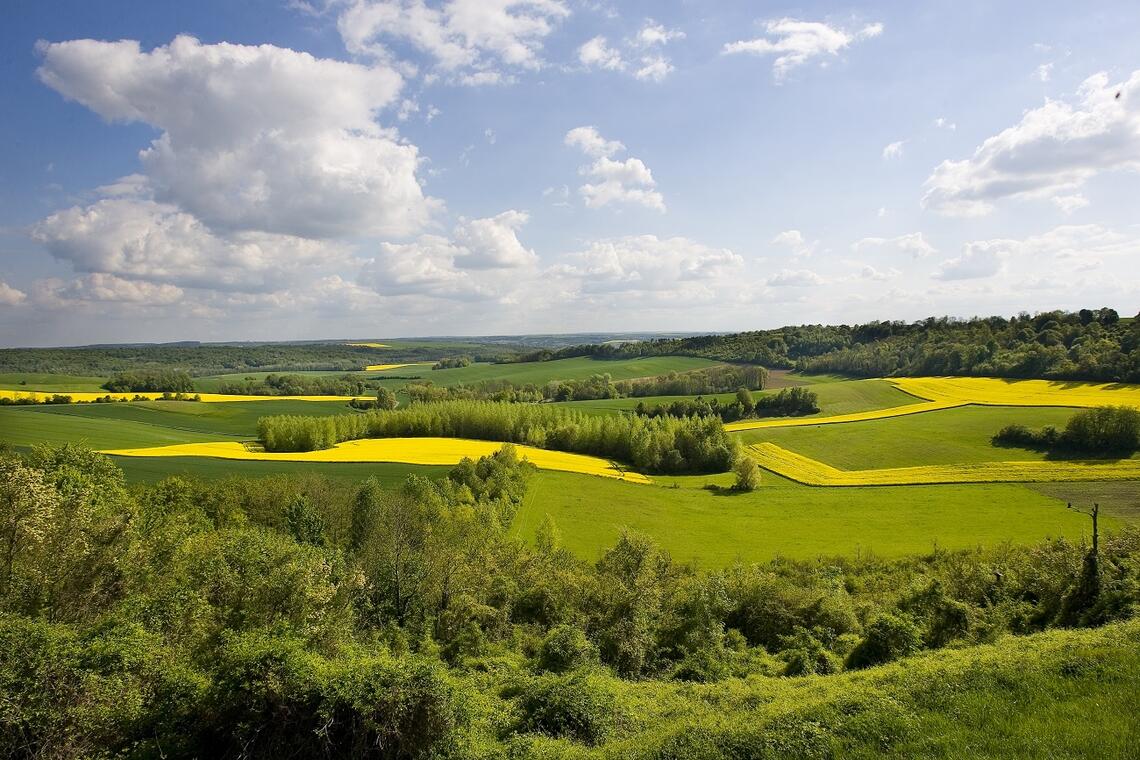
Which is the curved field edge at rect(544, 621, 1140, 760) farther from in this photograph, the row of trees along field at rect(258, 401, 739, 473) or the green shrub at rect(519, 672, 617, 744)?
the row of trees along field at rect(258, 401, 739, 473)

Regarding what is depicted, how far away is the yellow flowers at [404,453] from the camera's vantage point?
197ft

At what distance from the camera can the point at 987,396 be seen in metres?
85.4

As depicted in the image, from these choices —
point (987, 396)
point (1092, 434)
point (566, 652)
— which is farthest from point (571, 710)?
point (987, 396)

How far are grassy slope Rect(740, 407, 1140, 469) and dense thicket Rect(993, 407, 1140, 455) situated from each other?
2.52m

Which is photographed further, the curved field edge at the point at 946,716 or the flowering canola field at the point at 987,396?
the flowering canola field at the point at 987,396

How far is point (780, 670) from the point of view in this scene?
23.2m

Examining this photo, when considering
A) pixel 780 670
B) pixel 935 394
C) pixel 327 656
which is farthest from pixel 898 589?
pixel 935 394

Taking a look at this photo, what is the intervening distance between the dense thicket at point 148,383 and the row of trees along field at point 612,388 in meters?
45.8

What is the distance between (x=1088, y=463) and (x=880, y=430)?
21.1 metres

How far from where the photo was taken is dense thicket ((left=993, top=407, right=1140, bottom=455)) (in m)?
56.2

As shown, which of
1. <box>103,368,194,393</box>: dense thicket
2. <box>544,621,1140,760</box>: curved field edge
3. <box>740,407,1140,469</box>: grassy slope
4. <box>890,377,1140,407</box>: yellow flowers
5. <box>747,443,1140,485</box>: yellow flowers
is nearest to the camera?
<box>544,621,1140,760</box>: curved field edge

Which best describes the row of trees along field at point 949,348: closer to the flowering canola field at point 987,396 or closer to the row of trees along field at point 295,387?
the flowering canola field at point 987,396

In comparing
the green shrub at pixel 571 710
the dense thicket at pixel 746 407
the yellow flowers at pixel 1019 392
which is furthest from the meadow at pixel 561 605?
the dense thicket at pixel 746 407

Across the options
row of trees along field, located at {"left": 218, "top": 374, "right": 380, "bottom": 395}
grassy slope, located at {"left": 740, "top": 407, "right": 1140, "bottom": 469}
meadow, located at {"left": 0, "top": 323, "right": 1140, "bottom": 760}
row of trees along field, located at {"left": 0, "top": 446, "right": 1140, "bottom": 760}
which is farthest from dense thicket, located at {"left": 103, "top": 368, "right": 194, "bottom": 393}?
grassy slope, located at {"left": 740, "top": 407, "right": 1140, "bottom": 469}
